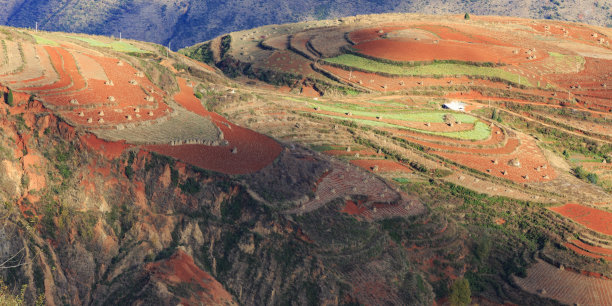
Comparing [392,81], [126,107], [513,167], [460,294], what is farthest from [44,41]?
[460,294]

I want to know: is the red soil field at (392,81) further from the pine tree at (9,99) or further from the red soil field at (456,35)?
the pine tree at (9,99)

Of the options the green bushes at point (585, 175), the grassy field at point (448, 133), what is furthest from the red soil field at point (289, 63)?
the green bushes at point (585, 175)

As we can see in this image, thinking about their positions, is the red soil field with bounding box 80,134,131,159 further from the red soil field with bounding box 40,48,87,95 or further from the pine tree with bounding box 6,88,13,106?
the red soil field with bounding box 40,48,87,95

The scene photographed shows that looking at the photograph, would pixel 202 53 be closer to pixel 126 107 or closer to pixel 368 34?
pixel 368 34

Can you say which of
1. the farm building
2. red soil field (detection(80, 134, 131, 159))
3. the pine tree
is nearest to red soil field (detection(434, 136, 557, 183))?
the farm building

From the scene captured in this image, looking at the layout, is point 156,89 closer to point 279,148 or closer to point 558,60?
point 279,148

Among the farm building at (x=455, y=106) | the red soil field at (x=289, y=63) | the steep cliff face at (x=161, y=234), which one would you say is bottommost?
the farm building at (x=455, y=106)
